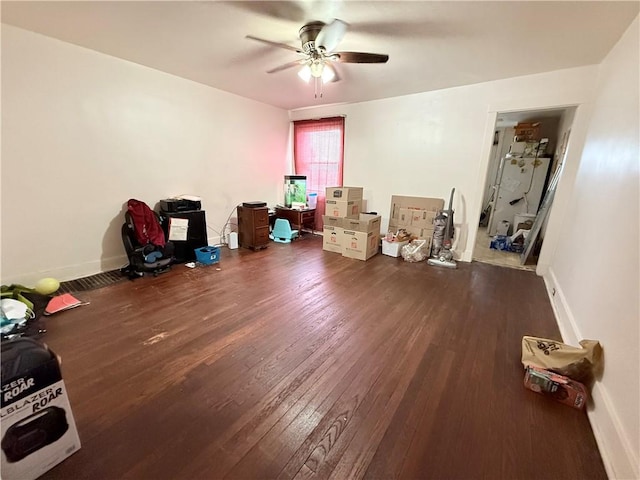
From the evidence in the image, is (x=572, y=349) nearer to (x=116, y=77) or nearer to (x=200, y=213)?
(x=200, y=213)


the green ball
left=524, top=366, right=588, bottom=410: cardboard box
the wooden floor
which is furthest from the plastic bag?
the green ball

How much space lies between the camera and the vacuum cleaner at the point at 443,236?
3.78 metres

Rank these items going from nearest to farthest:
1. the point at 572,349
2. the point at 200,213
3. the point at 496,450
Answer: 1. the point at 496,450
2. the point at 572,349
3. the point at 200,213

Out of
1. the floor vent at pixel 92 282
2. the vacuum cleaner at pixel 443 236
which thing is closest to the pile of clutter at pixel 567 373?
the vacuum cleaner at pixel 443 236

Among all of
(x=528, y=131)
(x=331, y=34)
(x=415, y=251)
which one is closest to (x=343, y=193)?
(x=415, y=251)

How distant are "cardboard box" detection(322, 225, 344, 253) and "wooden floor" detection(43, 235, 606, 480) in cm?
136

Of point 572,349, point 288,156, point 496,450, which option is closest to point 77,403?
point 496,450

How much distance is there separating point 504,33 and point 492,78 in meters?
1.27

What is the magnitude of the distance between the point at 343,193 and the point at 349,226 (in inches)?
20.9

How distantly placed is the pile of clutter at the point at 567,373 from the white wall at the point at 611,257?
70 mm

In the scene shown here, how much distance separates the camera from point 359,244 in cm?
390

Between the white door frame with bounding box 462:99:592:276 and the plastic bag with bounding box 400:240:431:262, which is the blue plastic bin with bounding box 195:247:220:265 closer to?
the plastic bag with bounding box 400:240:431:262

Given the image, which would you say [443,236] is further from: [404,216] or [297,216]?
[297,216]

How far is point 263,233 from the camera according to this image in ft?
14.2
